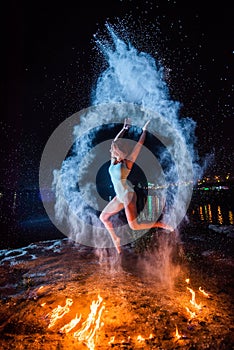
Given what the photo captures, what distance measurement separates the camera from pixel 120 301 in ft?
11.6

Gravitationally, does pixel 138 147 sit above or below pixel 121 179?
above

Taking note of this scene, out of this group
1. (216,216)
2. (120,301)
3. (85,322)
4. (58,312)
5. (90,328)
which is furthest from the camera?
(216,216)

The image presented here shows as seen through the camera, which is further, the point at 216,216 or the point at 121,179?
the point at 216,216

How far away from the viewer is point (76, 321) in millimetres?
3014

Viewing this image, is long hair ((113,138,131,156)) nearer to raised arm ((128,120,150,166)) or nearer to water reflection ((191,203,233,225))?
raised arm ((128,120,150,166))

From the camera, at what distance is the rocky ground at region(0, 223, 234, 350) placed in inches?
104

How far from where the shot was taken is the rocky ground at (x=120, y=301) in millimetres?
2633

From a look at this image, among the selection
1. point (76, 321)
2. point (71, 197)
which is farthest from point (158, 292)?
point (71, 197)

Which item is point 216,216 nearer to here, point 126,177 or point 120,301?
point 126,177

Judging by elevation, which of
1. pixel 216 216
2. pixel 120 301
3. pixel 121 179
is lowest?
pixel 216 216

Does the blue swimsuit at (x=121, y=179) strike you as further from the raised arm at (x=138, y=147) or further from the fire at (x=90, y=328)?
the fire at (x=90, y=328)

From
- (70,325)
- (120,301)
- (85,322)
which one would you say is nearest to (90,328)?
(85,322)

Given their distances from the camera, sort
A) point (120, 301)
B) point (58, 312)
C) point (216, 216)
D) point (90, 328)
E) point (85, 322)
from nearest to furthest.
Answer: point (90, 328) < point (85, 322) < point (58, 312) < point (120, 301) < point (216, 216)

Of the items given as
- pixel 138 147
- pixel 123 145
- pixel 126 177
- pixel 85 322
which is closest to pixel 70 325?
pixel 85 322
